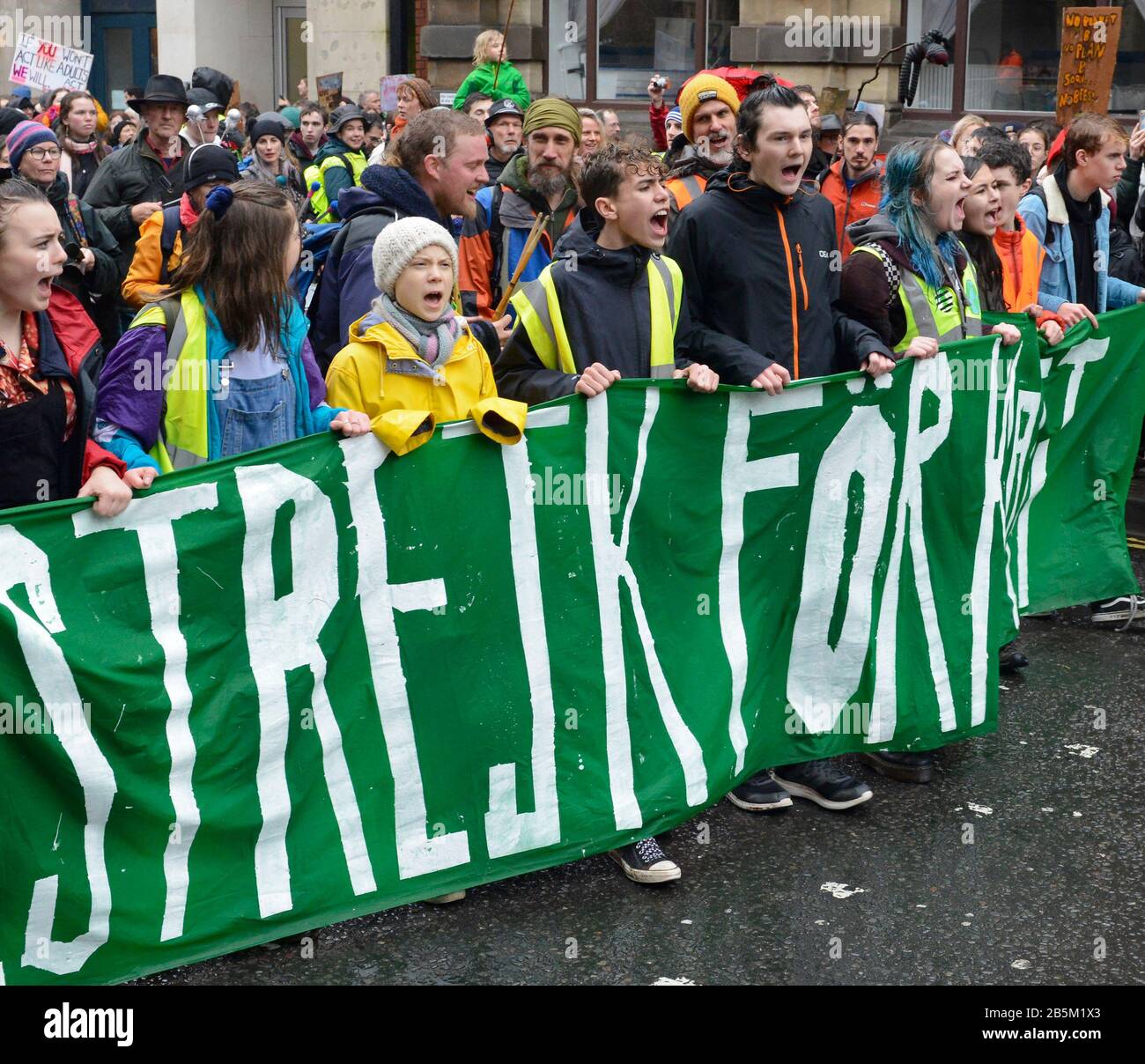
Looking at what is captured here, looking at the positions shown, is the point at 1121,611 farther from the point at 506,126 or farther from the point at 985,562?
the point at 506,126

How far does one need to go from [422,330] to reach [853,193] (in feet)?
20.1

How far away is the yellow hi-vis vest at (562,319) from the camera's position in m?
4.78

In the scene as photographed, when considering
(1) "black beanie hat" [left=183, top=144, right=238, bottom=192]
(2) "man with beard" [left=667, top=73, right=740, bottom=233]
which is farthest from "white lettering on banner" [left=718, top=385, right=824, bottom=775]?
(1) "black beanie hat" [left=183, top=144, right=238, bottom=192]

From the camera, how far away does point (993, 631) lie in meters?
5.40

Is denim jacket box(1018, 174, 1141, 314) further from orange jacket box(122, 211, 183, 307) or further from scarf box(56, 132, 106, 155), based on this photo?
scarf box(56, 132, 106, 155)

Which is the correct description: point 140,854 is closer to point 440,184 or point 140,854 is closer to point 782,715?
point 782,715

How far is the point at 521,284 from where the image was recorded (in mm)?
5801

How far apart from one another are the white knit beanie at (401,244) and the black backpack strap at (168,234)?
2887 mm

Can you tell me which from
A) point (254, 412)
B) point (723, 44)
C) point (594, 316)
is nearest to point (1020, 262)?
point (594, 316)

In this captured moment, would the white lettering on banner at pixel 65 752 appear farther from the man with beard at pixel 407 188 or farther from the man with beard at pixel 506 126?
the man with beard at pixel 506 126

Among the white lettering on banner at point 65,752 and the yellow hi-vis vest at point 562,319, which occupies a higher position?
the yellow hi-vis vest at point 562,319

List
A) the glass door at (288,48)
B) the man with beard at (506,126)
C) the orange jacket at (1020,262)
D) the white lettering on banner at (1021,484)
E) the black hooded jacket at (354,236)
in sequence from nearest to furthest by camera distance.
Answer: the black hooded jacket at (354,236) → the white lettering on banner at (1021,484) → the orange jacket at (1020,262) → the man with beard at (506,126) → the glass door at (288,48)

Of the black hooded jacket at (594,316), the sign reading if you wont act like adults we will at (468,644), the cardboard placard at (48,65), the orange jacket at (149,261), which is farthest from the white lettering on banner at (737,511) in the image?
the cardboard placard at (48,65)

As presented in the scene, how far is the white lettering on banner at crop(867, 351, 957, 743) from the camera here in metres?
5.14
